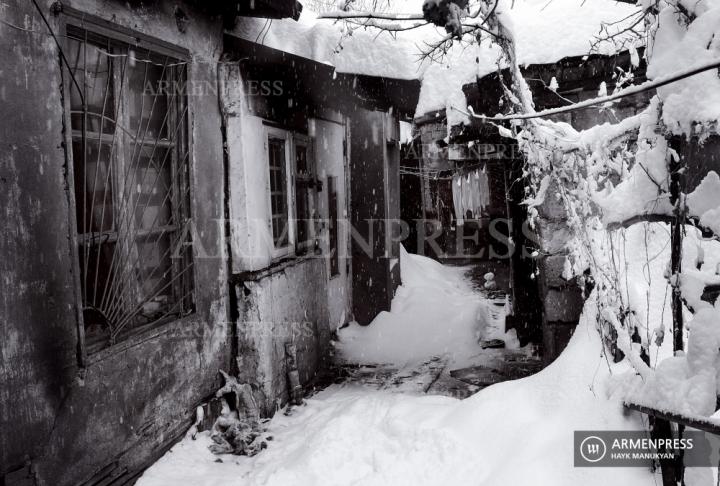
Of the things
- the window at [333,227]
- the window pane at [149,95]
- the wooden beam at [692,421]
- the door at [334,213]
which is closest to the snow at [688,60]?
the wooden beam at [692,421]

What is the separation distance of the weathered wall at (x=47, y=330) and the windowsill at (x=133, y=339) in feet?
0.04

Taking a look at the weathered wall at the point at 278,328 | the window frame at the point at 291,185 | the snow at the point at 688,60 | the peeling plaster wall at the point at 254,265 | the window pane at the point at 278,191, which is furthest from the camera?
A: the window pane at the point at 278,191

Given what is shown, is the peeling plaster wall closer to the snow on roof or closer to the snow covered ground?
the snow covered ground

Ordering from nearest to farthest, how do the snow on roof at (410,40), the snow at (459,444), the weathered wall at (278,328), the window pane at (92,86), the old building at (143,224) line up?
the old building at (143,224), the snow at (459,444), the window pane at (92,86), the weathered wall at (278,328), the snow on roof at (410,40)

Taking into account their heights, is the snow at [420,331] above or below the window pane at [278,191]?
below

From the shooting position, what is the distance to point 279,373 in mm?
5723

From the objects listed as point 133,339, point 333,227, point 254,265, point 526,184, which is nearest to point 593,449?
point 133,339

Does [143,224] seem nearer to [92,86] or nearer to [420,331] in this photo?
[92,86]

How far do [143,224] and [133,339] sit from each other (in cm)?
87

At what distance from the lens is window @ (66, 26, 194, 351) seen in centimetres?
355

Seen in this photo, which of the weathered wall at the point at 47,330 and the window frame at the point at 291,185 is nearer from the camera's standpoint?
the weathered wall at the point at 47,330

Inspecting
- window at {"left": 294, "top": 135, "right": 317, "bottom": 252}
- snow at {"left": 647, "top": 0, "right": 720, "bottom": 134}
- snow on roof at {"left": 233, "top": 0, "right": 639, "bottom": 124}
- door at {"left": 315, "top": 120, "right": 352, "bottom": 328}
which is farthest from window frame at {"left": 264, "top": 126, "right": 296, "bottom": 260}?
snow at {"left": 647, "top": 0, "right": 720, "bottom": 134}

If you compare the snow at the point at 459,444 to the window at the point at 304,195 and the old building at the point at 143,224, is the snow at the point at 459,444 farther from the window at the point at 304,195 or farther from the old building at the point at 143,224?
the window at the point at 304,195

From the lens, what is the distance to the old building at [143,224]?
3.01m
